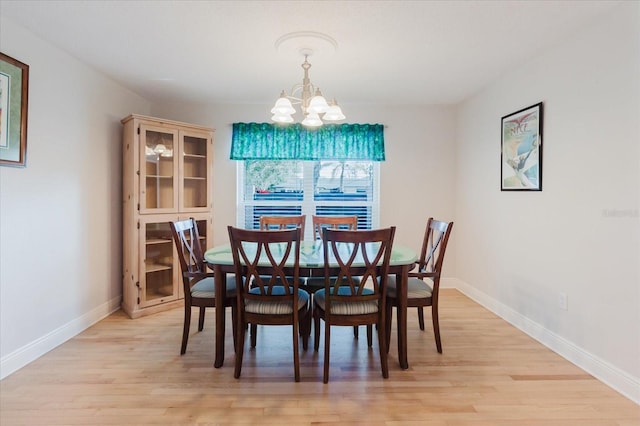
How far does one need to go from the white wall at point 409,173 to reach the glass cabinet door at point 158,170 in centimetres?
72

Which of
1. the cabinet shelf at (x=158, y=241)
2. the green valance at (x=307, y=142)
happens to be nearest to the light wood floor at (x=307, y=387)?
the cabinet shelf at (x=158, y=241)

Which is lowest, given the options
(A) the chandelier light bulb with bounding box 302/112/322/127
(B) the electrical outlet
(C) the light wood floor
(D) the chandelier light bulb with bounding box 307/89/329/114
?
(C) the light wood floor

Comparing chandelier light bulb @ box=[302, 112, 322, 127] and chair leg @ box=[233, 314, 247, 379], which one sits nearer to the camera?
chair leg @ box=[233, 314, 247, 379]

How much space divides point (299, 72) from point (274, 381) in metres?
2.50

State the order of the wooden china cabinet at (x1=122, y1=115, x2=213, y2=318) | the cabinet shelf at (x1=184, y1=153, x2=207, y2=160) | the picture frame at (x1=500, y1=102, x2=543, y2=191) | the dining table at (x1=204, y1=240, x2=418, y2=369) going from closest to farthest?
the dining table at (x1=204, y1=240, x2=418, y2=369)
the picture frame at (x1=500, y1=102, x2=543, y2=191)
the wooden china cabinet at (x1=122, y1=115, x2=213, y2=318)
the cabinet shelf at (x1=184, y1=153, x2=207, y2=160)

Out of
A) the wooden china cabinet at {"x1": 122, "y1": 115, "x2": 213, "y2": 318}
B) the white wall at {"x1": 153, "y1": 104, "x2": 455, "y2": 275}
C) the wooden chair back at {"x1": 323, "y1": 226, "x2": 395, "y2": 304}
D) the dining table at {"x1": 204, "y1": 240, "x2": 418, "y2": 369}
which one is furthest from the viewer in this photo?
the white wall at {"x1": 153, "y1": 104, "x2": 455, "y2": 275}

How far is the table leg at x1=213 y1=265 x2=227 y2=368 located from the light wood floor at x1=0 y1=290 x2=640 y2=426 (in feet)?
0.28

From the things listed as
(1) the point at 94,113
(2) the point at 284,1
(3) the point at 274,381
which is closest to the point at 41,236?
(1) the point at 94,113

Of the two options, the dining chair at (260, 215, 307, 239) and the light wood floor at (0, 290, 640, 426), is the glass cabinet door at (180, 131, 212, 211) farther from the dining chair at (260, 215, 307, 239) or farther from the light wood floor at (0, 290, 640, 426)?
the light wood floor at (0, 290, 640, 426)

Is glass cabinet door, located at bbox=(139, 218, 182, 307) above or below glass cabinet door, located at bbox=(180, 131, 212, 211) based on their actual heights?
below

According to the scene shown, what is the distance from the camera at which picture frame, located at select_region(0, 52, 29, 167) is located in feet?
7.07

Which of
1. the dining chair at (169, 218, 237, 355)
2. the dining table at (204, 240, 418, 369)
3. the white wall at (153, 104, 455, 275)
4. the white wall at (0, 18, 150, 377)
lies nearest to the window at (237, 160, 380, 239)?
the white wall at (153, 104, 455, 275)

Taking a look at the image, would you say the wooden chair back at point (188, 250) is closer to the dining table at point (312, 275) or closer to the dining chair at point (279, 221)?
the dining table at point (312, 275)

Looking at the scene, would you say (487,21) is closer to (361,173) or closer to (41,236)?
(361,173)
